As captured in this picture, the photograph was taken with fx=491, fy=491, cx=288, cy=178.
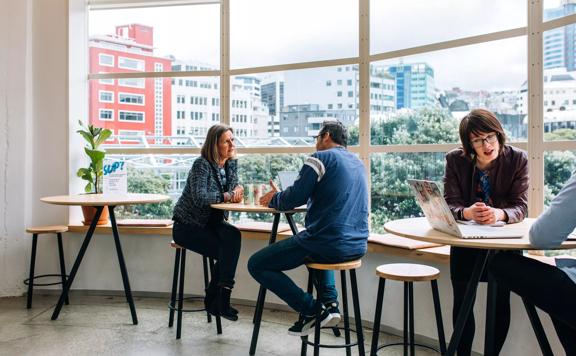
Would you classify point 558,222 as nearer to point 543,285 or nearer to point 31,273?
point 543,285

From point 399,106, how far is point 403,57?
343 mm

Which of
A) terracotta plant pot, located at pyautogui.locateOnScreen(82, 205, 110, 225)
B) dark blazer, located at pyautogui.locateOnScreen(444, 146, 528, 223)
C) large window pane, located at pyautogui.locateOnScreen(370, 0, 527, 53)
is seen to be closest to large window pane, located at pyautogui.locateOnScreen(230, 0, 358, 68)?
large window pane, located at pyautogui.locateOnScreen(370, 0, 527, 53)

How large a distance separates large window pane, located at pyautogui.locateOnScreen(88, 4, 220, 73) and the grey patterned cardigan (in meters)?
1.48

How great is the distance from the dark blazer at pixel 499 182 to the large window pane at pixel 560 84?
1.50 ft

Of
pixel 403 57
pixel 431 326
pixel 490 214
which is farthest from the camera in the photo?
pixel 403 57

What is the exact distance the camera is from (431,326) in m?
3.04

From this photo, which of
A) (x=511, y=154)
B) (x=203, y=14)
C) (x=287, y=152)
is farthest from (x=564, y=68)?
(x=203, y=14)

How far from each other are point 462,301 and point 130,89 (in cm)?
344

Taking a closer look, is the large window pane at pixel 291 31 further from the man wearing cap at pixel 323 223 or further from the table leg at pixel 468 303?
the table leg at pixel 468 303

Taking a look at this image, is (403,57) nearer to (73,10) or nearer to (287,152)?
(287,152)

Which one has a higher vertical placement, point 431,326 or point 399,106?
point 399,106

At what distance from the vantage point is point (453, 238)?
1.79 metres

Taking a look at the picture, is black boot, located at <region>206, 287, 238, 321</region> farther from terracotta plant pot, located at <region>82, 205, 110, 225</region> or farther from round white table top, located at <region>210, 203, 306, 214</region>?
terracotta plant pot, located at <region>82, 205, 110, 225</region>

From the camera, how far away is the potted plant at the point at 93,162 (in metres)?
4.14
